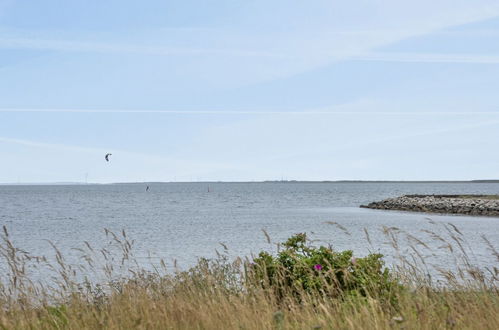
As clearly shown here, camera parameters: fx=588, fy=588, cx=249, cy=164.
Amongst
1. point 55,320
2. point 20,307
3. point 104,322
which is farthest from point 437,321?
point 20,307

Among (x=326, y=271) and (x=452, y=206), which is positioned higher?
(x=326, y=271)

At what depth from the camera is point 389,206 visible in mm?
82438

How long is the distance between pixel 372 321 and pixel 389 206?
7892cm

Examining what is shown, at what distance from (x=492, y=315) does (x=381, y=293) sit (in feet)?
8.17

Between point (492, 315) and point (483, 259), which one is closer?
point (492, 315)

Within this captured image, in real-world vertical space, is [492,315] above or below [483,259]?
above

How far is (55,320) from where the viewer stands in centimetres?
637

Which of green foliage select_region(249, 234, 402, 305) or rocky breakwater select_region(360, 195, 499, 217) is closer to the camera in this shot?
green foliage select_region(249, 234, 402, 305)

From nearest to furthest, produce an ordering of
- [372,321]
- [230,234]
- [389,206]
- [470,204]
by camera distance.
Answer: [372,321] → [230,234] → [470,204] → [389,206]

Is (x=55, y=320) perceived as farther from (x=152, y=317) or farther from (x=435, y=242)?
(x=435, y=242)

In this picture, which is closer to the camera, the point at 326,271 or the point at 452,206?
the point at 326,271

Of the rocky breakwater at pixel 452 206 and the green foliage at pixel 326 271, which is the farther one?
the rocky breakwater at pixel 452 206

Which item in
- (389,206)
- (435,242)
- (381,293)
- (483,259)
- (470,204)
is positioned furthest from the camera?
(389,206)

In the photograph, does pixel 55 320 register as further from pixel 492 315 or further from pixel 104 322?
pixel 492 315
